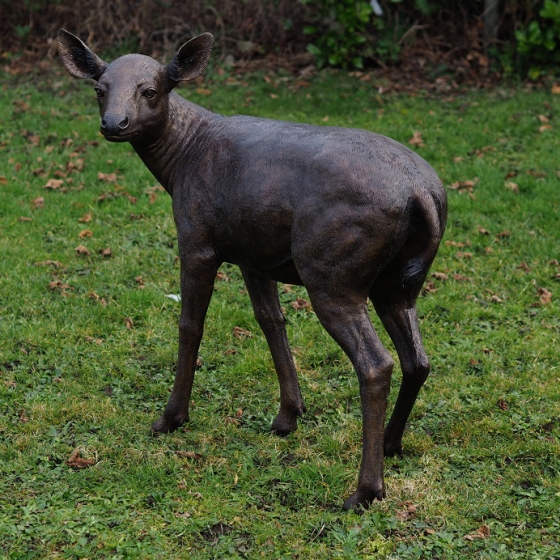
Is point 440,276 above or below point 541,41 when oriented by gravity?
below

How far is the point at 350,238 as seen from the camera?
4.59 m

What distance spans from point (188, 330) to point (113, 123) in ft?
4.56

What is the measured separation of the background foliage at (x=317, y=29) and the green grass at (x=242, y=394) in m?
2.75

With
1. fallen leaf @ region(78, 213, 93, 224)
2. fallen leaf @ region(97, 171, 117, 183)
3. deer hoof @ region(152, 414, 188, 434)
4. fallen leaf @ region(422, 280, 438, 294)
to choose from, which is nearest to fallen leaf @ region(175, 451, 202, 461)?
deer hoof @ region(152, 414, 188, 434)

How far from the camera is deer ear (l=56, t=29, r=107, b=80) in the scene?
549 cm

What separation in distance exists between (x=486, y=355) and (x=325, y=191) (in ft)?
9.23

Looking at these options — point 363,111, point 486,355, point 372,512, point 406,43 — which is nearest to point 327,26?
point 406,43

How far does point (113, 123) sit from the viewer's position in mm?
5023

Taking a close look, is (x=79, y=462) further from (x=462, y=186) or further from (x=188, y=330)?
(x=462, y=186)

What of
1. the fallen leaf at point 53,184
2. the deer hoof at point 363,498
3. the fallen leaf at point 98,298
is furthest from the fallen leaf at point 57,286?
the deer hoof at point 363,498

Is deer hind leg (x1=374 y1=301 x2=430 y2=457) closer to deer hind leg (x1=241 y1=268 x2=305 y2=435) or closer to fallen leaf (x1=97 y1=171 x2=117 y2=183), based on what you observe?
deer hind leg (x1=241 y1=268 x2=305 y2=435)

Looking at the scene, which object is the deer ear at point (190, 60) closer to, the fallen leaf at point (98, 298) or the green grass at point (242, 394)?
the green grass at point (242, 394)

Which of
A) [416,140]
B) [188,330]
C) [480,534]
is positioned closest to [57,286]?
[188,330]

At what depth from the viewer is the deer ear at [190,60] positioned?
17.5ft
